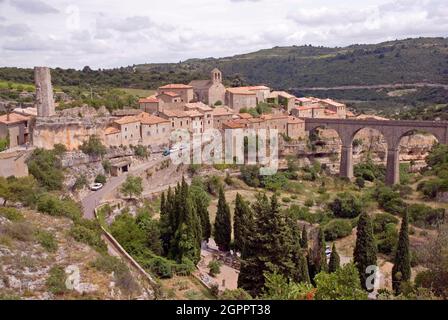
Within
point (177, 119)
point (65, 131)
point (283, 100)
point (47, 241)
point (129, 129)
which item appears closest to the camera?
point (47, 241)

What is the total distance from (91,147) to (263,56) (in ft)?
417

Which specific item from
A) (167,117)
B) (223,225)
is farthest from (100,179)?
(167,117)

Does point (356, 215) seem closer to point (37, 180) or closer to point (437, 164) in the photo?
point (437, 164)

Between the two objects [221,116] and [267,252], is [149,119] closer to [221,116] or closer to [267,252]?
[221,116]

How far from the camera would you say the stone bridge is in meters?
42.8

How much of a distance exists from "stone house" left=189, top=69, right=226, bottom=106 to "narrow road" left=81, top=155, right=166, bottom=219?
15.8 metres

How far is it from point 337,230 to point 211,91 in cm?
2766

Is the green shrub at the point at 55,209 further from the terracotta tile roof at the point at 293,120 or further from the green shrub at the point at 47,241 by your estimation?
the terracotta tile roof at the point at 293,120

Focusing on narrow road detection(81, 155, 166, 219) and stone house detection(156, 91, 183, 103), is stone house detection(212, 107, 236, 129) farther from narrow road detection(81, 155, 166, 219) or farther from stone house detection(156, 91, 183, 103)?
narrow road detection(81, 155, 166, 219)

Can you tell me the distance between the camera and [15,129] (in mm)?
33688

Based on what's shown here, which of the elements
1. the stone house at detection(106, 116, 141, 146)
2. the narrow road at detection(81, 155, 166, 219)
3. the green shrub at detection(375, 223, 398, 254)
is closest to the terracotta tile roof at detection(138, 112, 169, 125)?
the stone house at detection(106, 116, 141, 146)

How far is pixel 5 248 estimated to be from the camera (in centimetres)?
1324

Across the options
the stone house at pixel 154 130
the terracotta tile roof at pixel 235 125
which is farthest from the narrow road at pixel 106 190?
the terracotta tile roof at pixel 235 125

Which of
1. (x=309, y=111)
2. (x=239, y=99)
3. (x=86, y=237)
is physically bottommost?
(x=86, y=237)
